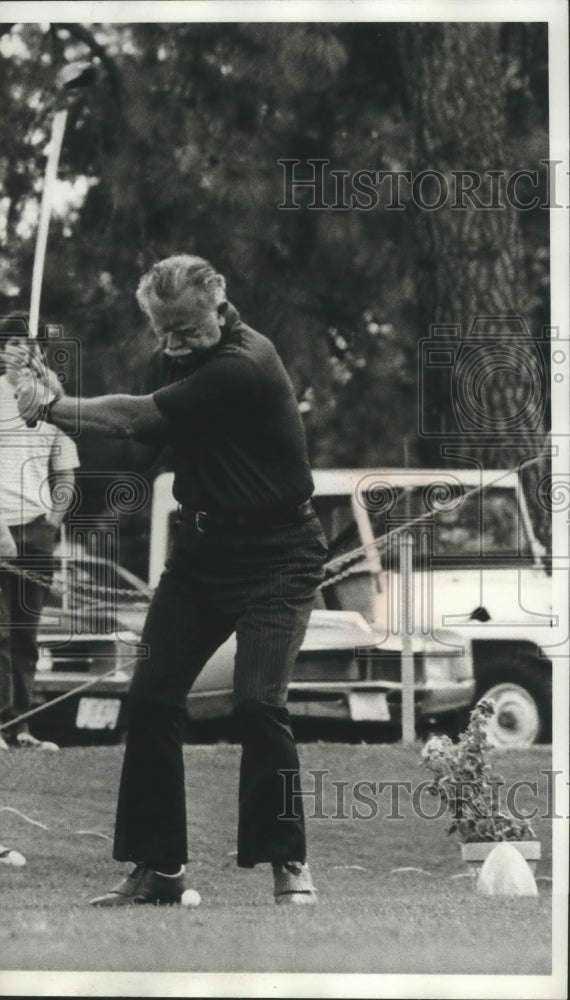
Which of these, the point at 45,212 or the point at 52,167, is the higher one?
the point at 52,167

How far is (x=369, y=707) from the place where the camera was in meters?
6.02

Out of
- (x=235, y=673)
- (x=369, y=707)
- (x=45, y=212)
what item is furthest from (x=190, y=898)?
(x=45, y=212)

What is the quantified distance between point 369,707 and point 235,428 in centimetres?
161

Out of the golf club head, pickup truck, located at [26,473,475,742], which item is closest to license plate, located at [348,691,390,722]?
pickup truck, located at [26,473,475,742]

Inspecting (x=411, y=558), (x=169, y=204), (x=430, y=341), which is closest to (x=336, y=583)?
(x=411, y=558)

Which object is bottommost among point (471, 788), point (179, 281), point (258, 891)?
point (258, 891)

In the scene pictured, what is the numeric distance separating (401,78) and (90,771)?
2608 millimetres

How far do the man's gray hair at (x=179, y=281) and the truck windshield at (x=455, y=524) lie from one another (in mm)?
1425

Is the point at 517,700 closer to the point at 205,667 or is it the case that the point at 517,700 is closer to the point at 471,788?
the point at 471,788

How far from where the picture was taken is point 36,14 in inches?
204

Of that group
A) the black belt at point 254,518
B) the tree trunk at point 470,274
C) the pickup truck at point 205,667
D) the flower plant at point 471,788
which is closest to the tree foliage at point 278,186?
the tree trunk at point 470,274

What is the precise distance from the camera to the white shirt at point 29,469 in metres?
5.66

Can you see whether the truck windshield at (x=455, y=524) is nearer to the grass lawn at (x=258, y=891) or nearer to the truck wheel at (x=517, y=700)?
the truck wheel at (x=517, y=700)

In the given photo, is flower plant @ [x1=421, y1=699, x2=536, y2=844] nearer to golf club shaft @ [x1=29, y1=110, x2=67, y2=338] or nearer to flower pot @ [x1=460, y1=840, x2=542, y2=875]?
flower pot @ [x1=460, y1=840, x2=542, y2=875]
